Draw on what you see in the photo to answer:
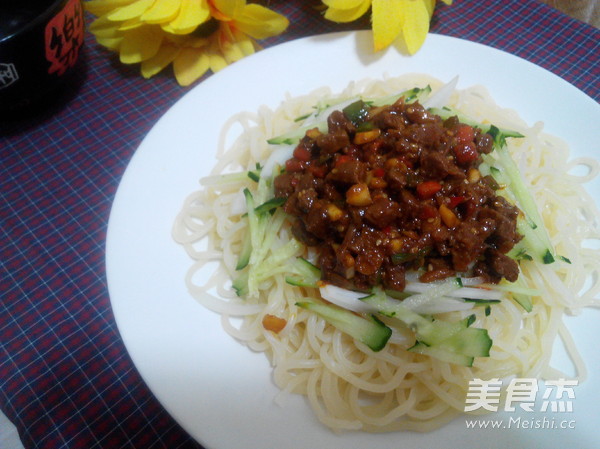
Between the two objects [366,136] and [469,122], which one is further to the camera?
[469,122]

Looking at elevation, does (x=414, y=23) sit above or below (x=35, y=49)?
above

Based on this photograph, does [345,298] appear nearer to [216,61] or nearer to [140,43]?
[216,61]

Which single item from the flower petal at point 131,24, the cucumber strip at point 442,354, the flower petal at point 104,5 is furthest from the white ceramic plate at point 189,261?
the flower petal at point 104,5

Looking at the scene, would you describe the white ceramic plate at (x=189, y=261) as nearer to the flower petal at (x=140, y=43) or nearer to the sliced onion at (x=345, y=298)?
the sliced onion at (x=345, y=298)

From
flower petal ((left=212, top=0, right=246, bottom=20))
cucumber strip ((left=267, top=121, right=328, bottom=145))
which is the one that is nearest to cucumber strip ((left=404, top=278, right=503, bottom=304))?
cucumber strip ((left=267, top=121, right=328, bottom=145))

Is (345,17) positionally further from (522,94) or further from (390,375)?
(390,375)

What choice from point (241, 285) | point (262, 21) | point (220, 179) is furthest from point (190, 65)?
point (241, 285)

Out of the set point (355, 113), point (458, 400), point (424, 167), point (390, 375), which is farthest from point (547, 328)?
point (355, 113)
